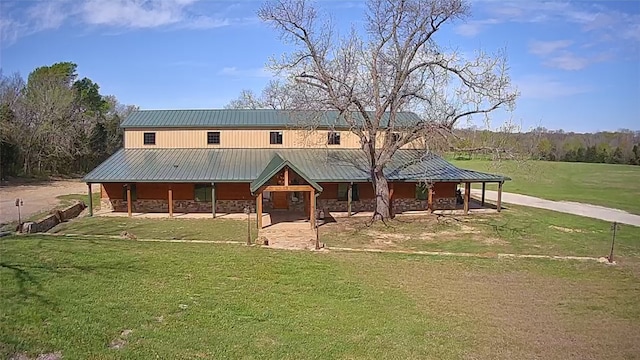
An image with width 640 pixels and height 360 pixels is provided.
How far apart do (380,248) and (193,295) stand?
859 centimetres

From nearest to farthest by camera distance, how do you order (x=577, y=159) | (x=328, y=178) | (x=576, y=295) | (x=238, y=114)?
(x=576, y=295), (x=328, y=178), (x=238, y=114), (x=577, y=159)

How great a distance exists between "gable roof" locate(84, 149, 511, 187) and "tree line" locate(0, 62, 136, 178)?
54.6 feet

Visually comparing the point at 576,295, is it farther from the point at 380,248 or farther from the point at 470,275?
the point at 380,248

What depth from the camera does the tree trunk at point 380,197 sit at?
21578mm

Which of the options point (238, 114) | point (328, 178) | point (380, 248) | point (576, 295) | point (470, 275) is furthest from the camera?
point (238, 114)

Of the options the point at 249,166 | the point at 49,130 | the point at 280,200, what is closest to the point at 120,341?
the point at 249,166

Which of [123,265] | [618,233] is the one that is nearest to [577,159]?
[618,233]

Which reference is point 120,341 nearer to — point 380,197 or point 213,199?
point 213,199

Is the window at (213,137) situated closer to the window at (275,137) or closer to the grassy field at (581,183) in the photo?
the window at (275,137)

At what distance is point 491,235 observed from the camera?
19.0 meters

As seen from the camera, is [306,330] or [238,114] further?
[238,114]

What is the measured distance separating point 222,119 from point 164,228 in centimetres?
989

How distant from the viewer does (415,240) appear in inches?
704

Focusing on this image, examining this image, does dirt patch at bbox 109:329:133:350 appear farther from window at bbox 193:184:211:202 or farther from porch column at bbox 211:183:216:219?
window at bbox 193:184:211:202
